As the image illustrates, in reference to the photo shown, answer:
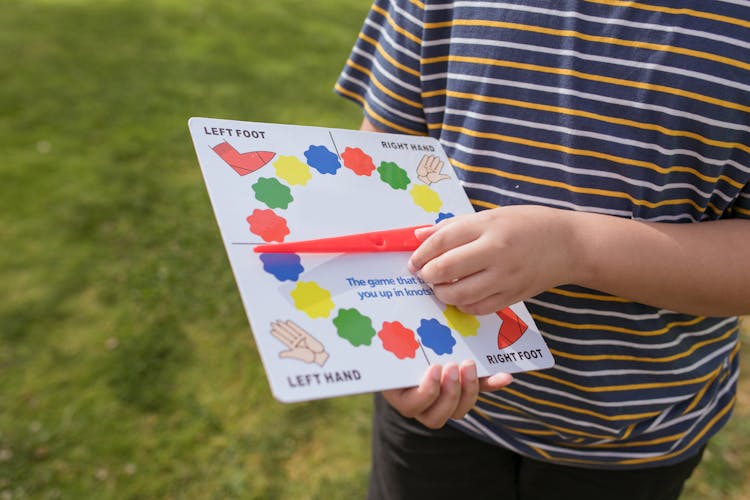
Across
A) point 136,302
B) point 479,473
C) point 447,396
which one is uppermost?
point 447,396

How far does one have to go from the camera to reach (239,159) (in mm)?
691

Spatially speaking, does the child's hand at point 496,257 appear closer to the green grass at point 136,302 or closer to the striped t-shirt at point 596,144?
the striped t-shirt at point 596,144

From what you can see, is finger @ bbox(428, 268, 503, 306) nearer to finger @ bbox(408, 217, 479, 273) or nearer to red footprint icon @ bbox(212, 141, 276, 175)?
finger @ bbox(408, 217, 479, 273)

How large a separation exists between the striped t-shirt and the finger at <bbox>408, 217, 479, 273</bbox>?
159 mm

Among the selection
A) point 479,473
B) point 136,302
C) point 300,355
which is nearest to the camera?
point 300,355

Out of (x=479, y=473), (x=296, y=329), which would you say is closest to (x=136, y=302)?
(x=479, y=473)

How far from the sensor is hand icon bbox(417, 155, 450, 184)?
2.60ft

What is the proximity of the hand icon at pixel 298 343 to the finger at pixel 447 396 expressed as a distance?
0.42ft

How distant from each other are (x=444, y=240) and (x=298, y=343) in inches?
6.9

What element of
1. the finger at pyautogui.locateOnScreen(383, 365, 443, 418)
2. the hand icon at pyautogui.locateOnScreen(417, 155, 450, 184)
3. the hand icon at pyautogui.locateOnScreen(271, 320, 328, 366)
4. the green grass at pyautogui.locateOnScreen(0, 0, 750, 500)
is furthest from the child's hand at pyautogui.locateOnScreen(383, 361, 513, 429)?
the green grass at pyautogui.locateOnScreen(0, 0, 750, 500)

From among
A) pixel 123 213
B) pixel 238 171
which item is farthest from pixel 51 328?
pixel 238 171

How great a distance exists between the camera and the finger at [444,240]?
639 mm

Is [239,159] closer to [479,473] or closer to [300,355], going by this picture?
[300,355]

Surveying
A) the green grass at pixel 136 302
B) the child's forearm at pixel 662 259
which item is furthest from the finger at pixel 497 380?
the green grass at pixel 136 302
